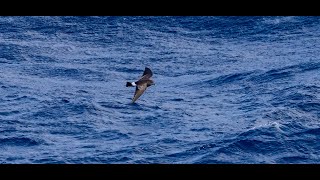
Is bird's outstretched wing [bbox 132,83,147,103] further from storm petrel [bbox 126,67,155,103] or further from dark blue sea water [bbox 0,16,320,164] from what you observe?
dark blue sea water [bbox 0,16,320,164]

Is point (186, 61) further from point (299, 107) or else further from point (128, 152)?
point (128, 152)

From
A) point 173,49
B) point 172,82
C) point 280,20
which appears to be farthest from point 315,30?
point 172,82

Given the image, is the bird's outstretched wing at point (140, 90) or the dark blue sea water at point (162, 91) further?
the dark blue sea water at point (162, 91)

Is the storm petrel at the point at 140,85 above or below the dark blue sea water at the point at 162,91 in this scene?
below

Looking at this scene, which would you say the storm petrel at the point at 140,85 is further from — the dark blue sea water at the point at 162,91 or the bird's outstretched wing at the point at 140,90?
the dark blue sea water at the point at 162,91

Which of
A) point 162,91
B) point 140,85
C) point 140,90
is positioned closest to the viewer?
point 140,90

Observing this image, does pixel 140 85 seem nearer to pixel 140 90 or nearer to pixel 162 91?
pixel 140 90

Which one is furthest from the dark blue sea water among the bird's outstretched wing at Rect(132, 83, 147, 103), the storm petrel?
the bird's outstretched wing at Rect(132, 83, 147, 103)

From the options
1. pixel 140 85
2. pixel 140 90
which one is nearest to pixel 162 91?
pixel 140 85

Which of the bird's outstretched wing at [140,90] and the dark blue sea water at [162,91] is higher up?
the dark blue sea water at [162,91]

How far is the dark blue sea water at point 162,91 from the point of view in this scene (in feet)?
62.2

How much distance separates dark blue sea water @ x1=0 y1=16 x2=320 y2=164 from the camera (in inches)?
746

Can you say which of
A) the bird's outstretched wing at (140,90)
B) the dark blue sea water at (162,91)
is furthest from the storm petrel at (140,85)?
the dark blue sea water at (162,91)

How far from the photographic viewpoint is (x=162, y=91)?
25.3 metres
